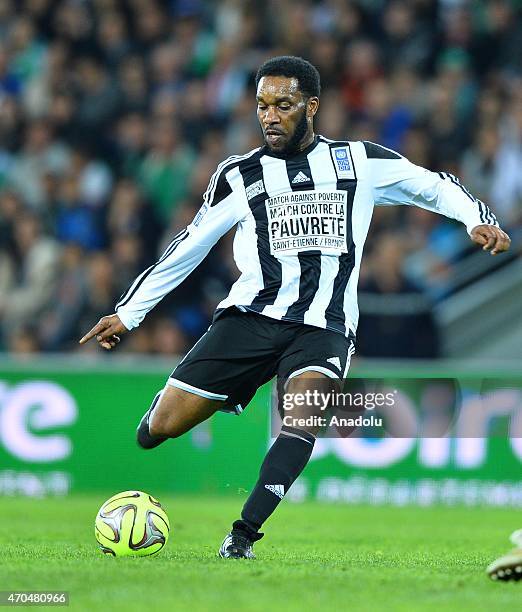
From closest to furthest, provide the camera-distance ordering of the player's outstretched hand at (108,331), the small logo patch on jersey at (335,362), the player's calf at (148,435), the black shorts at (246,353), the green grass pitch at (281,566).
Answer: the green grass pitch at (281,566)
the small logo patch on jersey at (335,362)
the black shorts at (246,353)
the player's outstretched hand at (108,331)
the player's calf at (148,435)

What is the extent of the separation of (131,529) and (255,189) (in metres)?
1.71

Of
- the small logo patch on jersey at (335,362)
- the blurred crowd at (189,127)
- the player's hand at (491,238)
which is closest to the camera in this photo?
the player's hand at (491,238)

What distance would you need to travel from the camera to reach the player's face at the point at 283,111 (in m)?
6.10

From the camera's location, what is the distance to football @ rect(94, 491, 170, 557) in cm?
610

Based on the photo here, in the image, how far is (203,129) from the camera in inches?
540

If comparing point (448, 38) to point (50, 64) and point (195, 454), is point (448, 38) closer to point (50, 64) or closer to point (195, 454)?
point (50, 64)

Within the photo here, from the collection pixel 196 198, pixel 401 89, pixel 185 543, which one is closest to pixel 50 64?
pixel 196 198

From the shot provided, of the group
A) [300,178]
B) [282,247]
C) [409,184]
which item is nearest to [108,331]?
[282,247]

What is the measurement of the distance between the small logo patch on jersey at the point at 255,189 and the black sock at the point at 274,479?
1.15 metres

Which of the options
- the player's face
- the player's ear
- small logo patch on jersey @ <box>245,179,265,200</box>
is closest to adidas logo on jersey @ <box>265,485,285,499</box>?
small logo patch on jersey @ <box>245,179,265,200</box>

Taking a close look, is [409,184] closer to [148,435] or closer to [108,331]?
[108,331]

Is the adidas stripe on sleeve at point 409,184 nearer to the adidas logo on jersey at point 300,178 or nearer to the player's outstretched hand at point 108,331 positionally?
the adidas logo on jersey at point 300,178

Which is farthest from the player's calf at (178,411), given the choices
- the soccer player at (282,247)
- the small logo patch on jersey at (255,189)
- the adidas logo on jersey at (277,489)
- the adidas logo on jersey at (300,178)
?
the adidas logo on jersey at (300,178)

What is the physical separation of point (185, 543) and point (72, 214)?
23.1 feet
